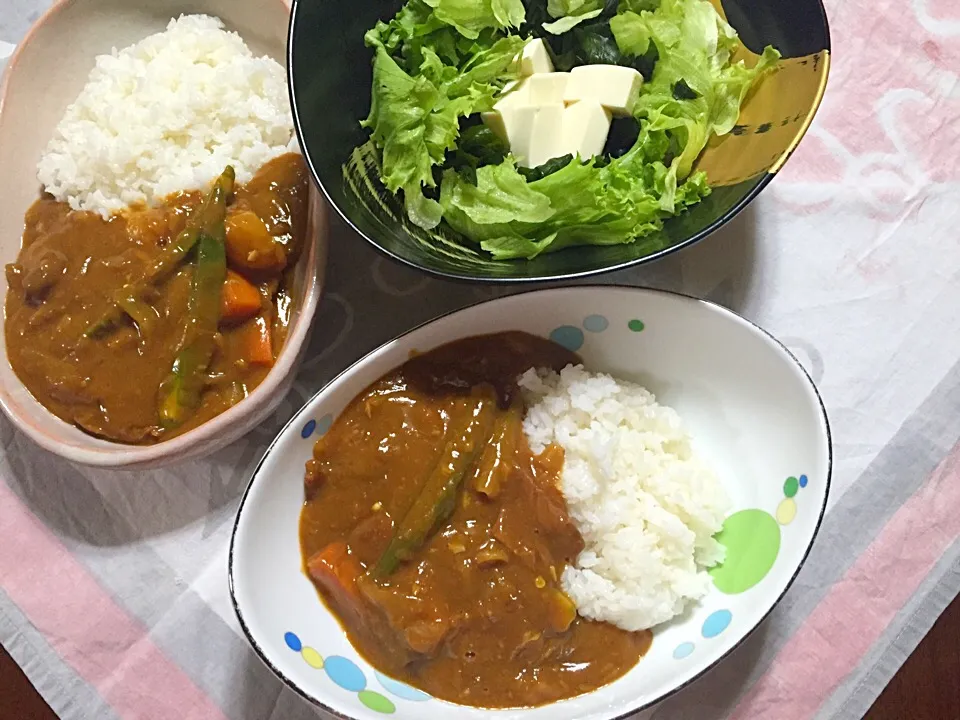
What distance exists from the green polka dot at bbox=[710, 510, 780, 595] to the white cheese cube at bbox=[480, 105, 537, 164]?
881 millimetres

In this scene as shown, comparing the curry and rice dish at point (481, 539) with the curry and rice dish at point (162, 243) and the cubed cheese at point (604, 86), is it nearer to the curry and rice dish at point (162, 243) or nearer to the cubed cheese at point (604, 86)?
the curry and rice dish at point (162, 243)

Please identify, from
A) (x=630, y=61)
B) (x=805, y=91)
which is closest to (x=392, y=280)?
(x=630, y=61)

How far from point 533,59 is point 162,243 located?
0.90m

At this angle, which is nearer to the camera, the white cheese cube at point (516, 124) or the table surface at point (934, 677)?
the white cheese cube at point (516, 124)

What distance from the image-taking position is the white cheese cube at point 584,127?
1652 mm

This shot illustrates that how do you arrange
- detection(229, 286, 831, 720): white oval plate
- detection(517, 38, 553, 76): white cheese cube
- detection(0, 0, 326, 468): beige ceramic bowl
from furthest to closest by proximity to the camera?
detection(517, 38, 553, 76): white cheese cube → detection(0, 0, 326, 468): beige ceramic bowl → detection(229, 286, 831, 720): white oval plate

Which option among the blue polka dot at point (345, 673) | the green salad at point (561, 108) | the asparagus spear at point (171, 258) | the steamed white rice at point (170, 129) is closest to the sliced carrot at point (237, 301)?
the asparagus spear at point (171, 258)

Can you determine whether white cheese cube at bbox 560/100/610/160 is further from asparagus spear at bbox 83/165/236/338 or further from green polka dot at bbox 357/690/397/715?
green polka dot at bbox 357/690/397/715

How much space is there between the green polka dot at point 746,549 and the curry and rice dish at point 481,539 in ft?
0.12

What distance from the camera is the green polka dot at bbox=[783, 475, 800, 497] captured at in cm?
160

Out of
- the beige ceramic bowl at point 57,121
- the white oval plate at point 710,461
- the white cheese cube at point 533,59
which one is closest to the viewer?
the white oval plate at point 710,461

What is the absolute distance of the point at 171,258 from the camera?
5.69ft

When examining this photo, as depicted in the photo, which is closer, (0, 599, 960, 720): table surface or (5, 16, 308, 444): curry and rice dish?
(5, 16, 308, 444): curry and rice dish

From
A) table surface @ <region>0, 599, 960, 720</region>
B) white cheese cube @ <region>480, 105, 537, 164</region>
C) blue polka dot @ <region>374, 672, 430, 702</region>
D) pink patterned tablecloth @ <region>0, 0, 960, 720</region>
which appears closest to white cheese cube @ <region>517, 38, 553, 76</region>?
white cheese cube @ <region>480, 105, 537, 164</region>
